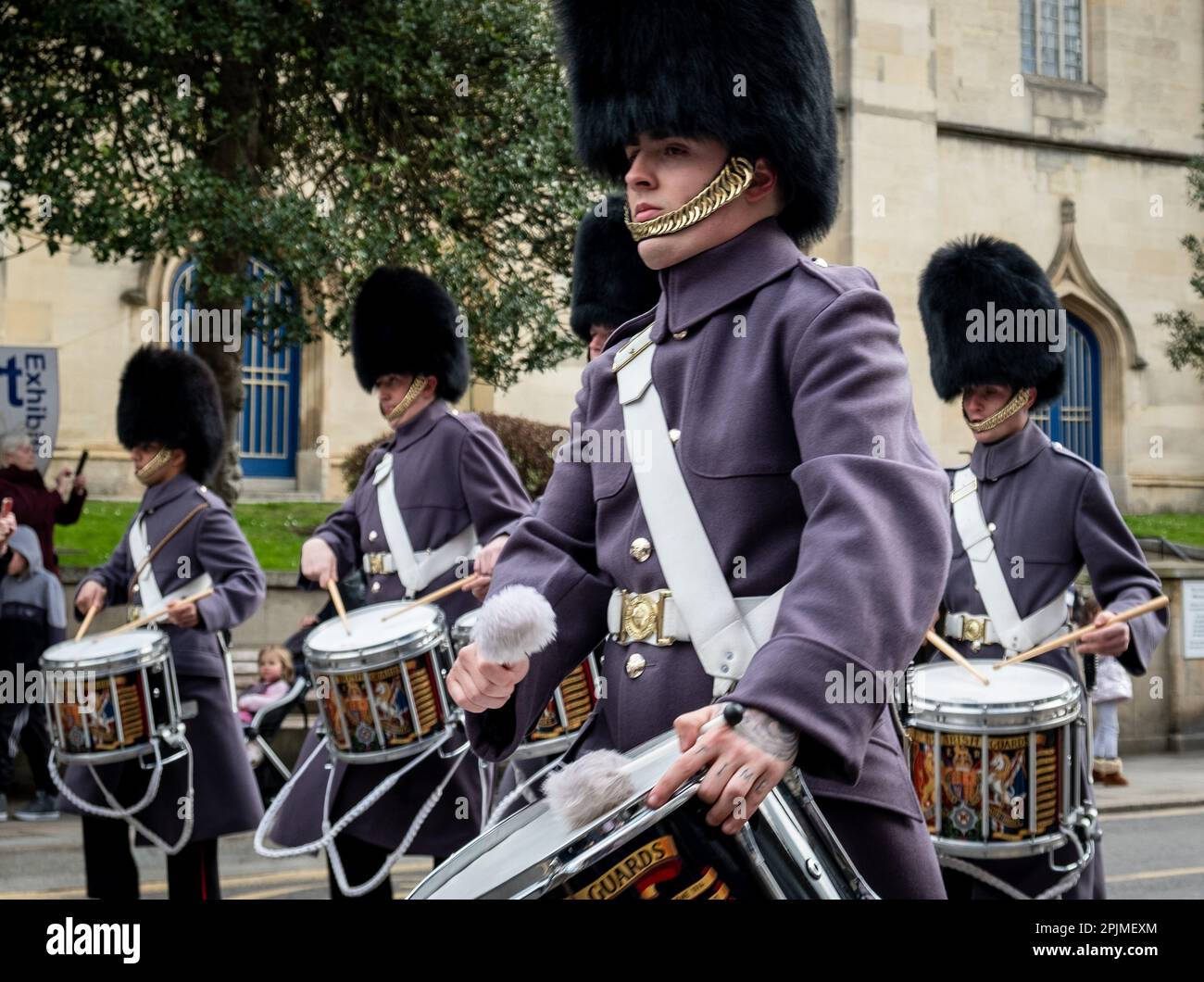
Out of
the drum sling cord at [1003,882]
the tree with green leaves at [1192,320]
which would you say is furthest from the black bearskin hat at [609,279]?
the tree with green leaves at [1192,320]

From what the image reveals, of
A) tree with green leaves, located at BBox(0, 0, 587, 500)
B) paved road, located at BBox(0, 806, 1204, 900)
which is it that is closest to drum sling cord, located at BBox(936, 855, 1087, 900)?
paved road, located at BBox(0, 806, 1204, 900)

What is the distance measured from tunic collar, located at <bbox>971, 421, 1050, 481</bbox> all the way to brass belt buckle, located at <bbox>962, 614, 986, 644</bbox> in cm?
52

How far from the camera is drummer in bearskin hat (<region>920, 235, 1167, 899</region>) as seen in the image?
17.6ft

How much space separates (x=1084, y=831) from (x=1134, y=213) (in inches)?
887

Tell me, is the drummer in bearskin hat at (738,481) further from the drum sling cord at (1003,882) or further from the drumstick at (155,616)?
the drumstick at (155,616)

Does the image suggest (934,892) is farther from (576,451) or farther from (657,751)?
(576,451)

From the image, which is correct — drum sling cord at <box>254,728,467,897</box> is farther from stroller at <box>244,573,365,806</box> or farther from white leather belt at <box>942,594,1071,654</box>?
stroller at <box>244,573,365,806</box>

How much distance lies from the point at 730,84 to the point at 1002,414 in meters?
3.48

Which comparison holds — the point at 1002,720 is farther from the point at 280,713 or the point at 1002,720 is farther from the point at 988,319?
the point at 280,713

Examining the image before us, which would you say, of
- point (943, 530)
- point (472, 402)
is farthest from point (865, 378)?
point (472, 402)

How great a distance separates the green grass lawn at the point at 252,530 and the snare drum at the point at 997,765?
27.5 ft

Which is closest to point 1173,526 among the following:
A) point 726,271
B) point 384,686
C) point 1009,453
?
point 1009,453

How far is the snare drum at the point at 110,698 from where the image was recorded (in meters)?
6.12
